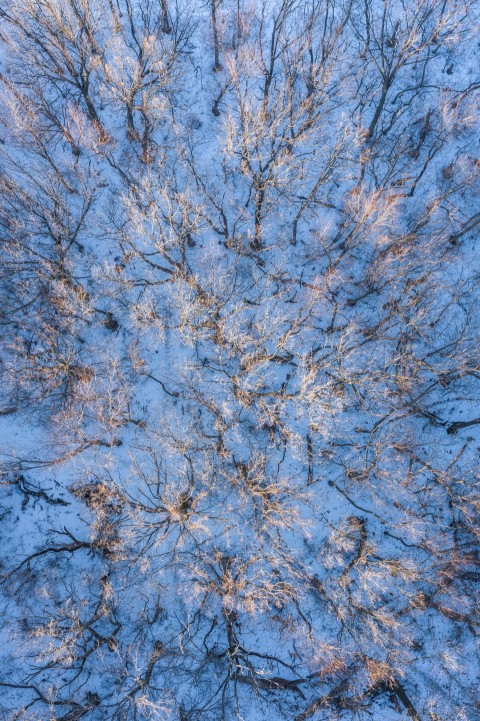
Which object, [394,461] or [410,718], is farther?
[394,461]

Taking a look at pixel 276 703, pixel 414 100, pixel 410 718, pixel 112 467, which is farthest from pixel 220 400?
pixel 414 100

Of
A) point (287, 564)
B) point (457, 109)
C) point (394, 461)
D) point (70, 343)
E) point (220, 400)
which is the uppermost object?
point (457, 109)

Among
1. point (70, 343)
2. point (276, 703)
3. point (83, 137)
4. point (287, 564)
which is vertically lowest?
point (276, 703)

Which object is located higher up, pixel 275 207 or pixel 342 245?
pixel 275 207

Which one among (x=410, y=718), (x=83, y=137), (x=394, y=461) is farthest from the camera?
(x=83, y=137)

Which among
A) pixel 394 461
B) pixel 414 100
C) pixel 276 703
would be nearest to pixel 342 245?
pixel 414 100

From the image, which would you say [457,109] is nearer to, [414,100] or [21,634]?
[414,100]

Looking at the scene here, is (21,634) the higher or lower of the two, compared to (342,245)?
lower

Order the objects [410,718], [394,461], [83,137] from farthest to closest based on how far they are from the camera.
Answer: [83,137]
[394,461]
[410,718]

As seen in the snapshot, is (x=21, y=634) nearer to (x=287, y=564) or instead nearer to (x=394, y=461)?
(x=287, y=564)
